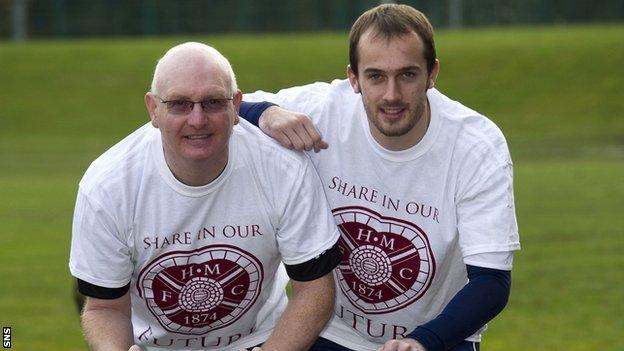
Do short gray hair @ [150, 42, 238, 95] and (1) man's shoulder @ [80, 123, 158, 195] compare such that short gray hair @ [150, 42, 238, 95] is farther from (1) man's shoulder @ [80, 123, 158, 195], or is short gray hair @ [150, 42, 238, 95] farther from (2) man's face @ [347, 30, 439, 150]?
(2) man's face @ [347, 30, 439, 150]

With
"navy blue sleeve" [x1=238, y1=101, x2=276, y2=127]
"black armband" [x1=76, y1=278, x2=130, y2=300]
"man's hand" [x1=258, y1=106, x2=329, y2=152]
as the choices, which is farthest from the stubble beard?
"black armband" [x1=76, y1=278, x2=130, y2=300]

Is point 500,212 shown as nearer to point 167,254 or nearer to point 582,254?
point 167,254

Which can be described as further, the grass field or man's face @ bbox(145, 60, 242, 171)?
the grass field

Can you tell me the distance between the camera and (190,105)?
5152 mm

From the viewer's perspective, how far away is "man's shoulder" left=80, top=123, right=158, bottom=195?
5371mm

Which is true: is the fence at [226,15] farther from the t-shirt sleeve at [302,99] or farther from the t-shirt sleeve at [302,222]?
the t-shirt sleeve at [302,222]

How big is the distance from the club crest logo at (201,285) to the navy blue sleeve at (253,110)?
61 centimetres

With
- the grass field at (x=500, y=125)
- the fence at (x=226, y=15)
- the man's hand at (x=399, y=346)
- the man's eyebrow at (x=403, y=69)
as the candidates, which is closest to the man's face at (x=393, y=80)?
the man's eyebrow at (x=403, y=69)

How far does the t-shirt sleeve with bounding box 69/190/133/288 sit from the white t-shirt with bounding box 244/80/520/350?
3.08ft

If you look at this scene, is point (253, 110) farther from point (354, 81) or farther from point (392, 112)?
point (392, 112)

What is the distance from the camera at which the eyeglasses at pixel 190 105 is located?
16.9 ft

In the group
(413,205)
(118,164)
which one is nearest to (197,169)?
(118,164)

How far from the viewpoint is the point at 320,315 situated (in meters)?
5.46

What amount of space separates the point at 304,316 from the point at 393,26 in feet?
3.98
